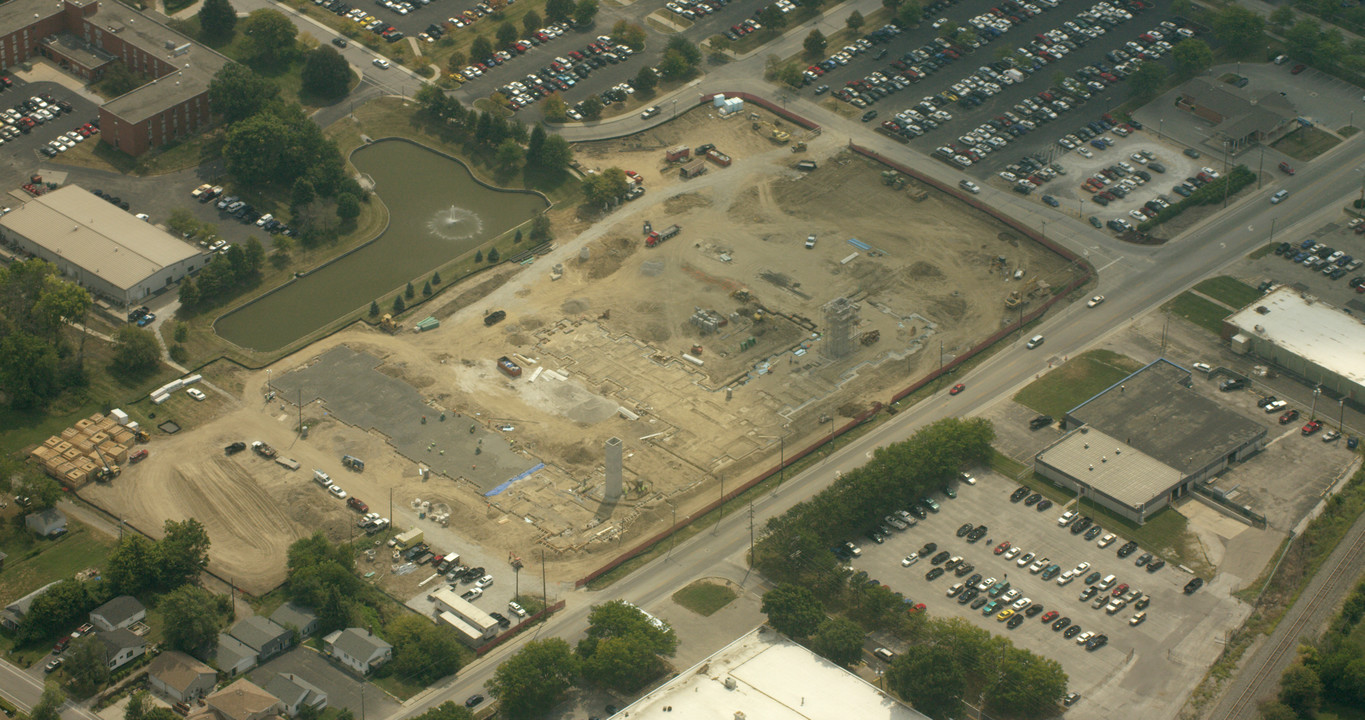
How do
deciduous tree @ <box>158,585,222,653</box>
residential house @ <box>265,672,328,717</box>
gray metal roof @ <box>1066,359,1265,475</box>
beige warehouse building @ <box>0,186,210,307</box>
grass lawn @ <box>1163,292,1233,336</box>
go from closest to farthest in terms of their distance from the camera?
→ residential house @ <box>265,672,328,717</box>
deciduous tree @ <box>158,585,222,653</box>
gray metal roof @ <box>1066,359,1265,475</box>
beige warehouse building @ <box>0,186,210,307</box>
grass lawn @ <box>1163,292,1233,336</box>

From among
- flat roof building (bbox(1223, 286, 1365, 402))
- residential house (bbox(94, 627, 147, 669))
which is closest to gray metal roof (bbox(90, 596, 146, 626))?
residential house (bbox(94, 627, 147, 669))

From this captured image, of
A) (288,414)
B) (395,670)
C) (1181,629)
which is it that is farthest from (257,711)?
(1181,629)

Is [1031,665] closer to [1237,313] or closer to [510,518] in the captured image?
[510,518]

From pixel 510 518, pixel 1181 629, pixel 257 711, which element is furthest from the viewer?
pixel 510 518

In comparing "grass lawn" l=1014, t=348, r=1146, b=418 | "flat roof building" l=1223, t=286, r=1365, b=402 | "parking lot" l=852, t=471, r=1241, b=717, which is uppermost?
"flat roof building" l=1223, t=286, r=1365, b=402

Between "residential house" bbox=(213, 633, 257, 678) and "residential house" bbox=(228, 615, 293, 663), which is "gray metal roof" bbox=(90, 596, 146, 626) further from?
"residential house" bbox=(228, 615, 293, 663)

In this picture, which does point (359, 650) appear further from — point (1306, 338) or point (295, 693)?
point (1306, 338)

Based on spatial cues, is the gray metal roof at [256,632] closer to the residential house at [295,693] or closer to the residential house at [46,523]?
the residential house at [295,693]
